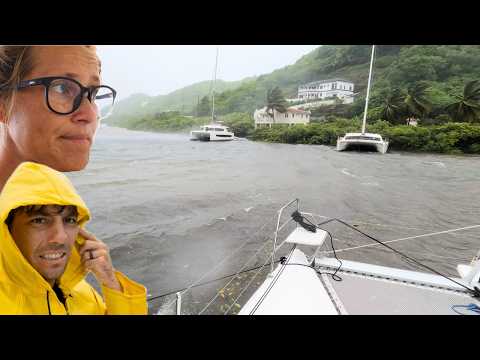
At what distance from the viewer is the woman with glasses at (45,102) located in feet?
4.22

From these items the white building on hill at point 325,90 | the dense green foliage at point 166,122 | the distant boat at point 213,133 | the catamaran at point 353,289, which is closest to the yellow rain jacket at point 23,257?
the catamaran at point 353,289

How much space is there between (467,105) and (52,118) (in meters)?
15.9

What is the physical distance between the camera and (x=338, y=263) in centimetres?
214

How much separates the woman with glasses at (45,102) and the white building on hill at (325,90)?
21.0 metres

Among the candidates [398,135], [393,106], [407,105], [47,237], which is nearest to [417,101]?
[407,105]

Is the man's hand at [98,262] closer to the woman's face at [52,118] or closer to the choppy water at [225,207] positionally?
the woman's face at [52,118]

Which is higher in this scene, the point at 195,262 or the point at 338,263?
the point at 338,263

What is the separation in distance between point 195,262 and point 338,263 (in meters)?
1.53

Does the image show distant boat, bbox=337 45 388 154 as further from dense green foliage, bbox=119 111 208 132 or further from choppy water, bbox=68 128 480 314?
dense green foliage, bbox=119 111 208 132

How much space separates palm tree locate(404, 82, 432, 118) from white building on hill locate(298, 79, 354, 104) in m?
5.78

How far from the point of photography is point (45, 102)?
1.33m
